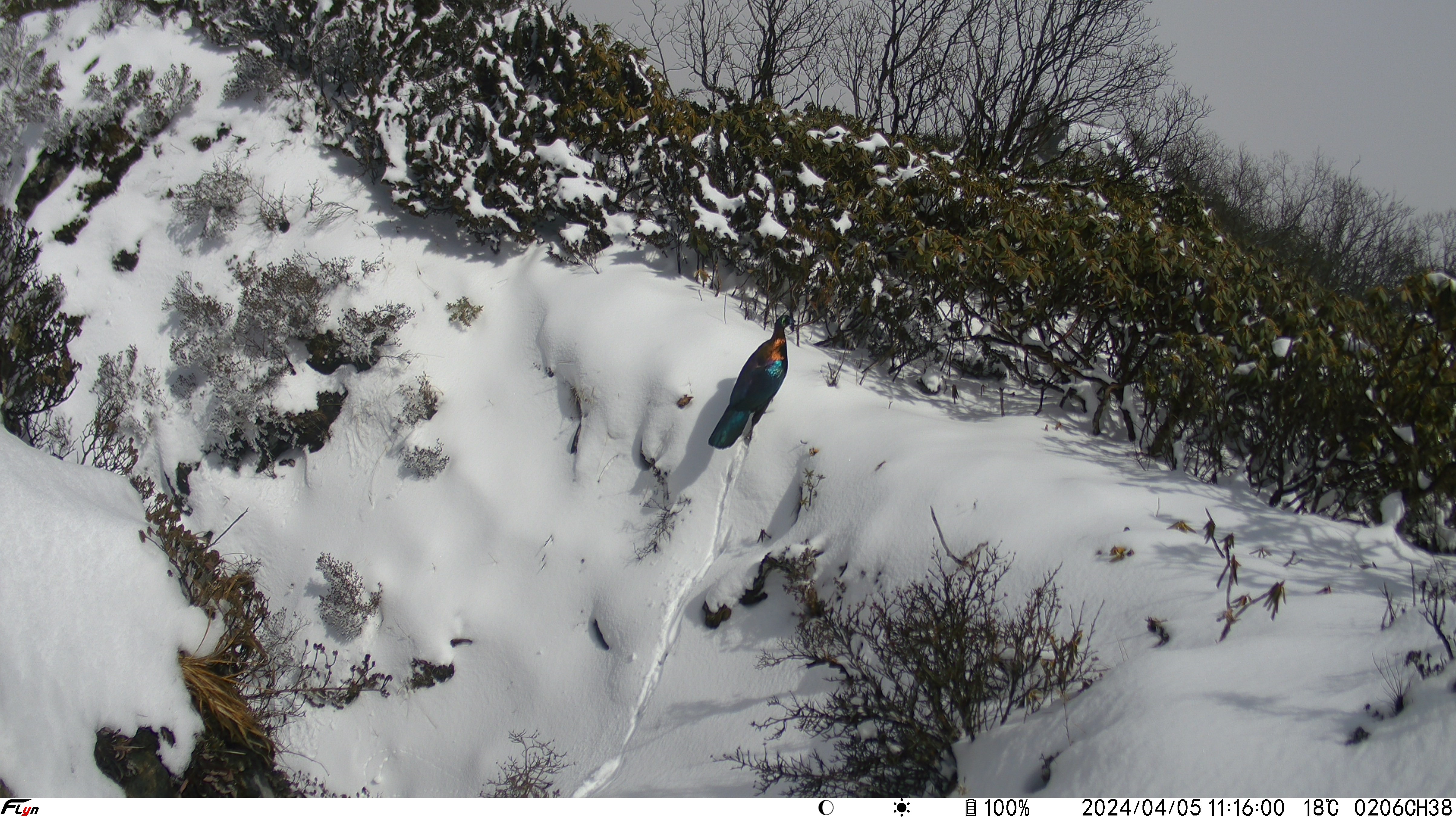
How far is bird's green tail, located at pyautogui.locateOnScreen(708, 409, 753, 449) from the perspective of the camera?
6.10 meters

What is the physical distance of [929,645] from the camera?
3.58 m

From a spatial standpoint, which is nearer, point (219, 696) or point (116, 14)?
point (219, 696)

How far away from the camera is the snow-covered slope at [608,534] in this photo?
123 inches

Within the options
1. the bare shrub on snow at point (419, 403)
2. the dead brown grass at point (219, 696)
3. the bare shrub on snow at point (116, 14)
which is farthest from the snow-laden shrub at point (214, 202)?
the dead brown grass at point (219, 696)

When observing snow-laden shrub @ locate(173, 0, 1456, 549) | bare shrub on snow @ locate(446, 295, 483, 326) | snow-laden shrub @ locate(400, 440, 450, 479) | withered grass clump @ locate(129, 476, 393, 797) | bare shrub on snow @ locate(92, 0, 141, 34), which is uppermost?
bare shrub on snow @ locate(92, 0, 141, 34)

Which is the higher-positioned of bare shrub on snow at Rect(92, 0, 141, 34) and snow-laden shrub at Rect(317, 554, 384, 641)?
bare shrub on snow at Rect(92, 0, 141, 34)

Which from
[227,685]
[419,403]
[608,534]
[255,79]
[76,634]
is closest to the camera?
[76,634]

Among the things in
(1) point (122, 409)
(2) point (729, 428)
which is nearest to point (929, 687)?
(2) point (729, 428)

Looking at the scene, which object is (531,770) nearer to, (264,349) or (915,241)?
(915,241)

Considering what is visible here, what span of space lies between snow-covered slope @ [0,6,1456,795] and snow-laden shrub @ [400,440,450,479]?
0.25 ft

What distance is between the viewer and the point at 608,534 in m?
6.67

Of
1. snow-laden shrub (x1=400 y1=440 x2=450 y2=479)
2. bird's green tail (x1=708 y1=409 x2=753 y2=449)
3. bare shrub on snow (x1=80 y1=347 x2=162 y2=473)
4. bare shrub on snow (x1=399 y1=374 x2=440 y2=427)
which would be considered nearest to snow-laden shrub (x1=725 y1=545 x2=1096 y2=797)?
bird's green tail (x1=708 y1=409 x2=753 y2=449)

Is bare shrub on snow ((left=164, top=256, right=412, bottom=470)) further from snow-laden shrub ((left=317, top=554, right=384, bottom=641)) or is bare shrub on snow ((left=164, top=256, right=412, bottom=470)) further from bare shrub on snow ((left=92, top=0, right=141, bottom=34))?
bare shrub on snow ((left=92, top=0, right=141, bottom=34))

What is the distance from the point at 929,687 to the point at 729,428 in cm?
306
